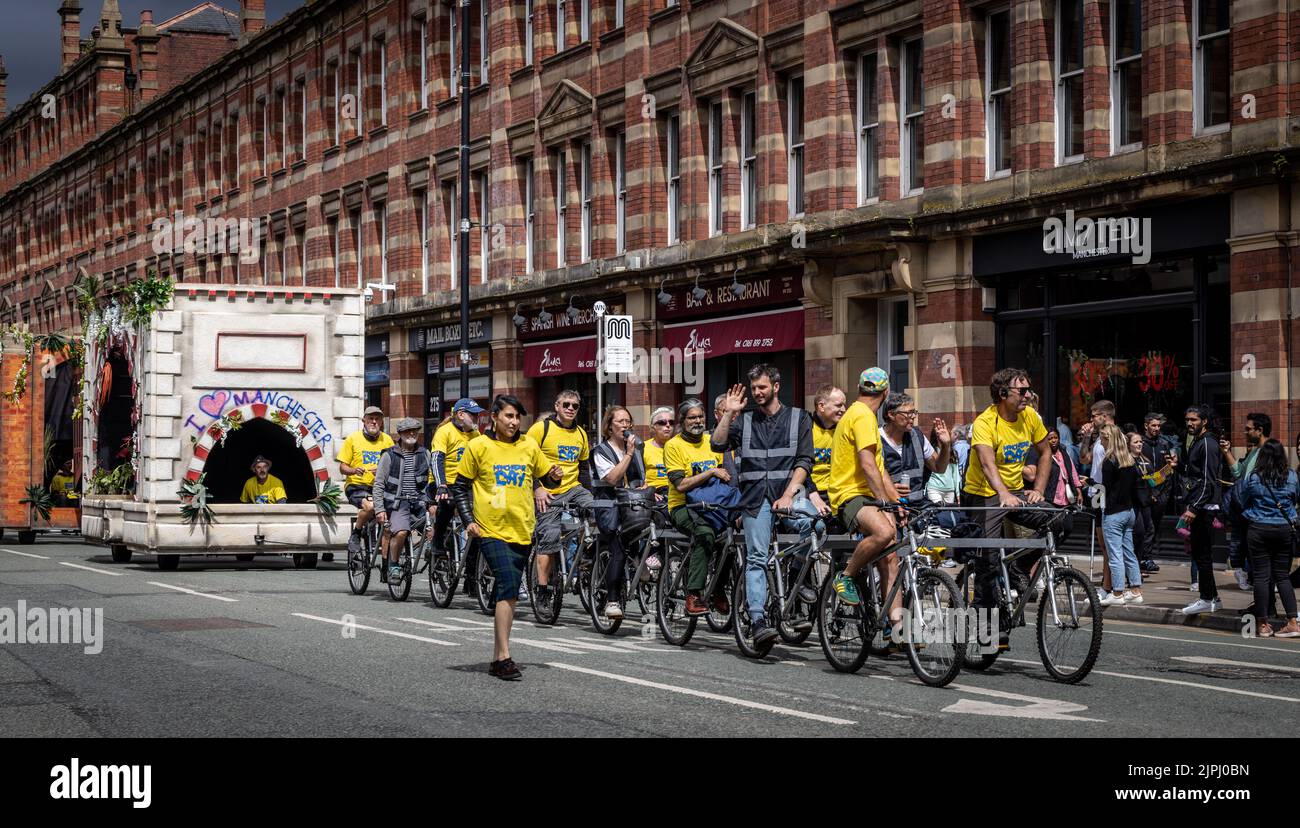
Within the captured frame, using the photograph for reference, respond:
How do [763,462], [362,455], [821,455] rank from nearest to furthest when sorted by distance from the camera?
[763,462]
[821,455]
[362,455]

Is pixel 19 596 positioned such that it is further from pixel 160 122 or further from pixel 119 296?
pixel 160 122

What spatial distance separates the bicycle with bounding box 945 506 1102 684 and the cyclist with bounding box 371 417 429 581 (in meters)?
8.03

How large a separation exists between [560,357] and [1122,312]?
14958 millimetres

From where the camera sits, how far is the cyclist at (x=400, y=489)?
18.0 metres

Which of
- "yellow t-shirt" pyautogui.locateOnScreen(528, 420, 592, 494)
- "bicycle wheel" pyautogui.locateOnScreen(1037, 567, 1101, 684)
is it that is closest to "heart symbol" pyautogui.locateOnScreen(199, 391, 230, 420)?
"yellow t-shirt" pyautogui.locateOnScreen(528, 420, 592, 494)

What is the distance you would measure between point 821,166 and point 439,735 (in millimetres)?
19319

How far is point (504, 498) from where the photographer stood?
11398mm

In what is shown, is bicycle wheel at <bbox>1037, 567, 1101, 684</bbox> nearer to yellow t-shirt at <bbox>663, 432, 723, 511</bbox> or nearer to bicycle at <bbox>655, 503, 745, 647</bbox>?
bicycle at <bbox>655, 503, 745, 647</bbox>

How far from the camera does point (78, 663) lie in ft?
39.1

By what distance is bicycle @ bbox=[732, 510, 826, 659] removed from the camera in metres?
12.2

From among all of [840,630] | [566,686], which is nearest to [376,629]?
[566,686]

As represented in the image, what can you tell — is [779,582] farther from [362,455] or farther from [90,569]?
[90,569]

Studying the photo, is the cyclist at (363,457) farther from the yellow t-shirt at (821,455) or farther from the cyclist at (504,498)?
the cyclist at (504,498)

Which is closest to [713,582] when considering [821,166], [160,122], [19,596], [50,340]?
[19,596]
